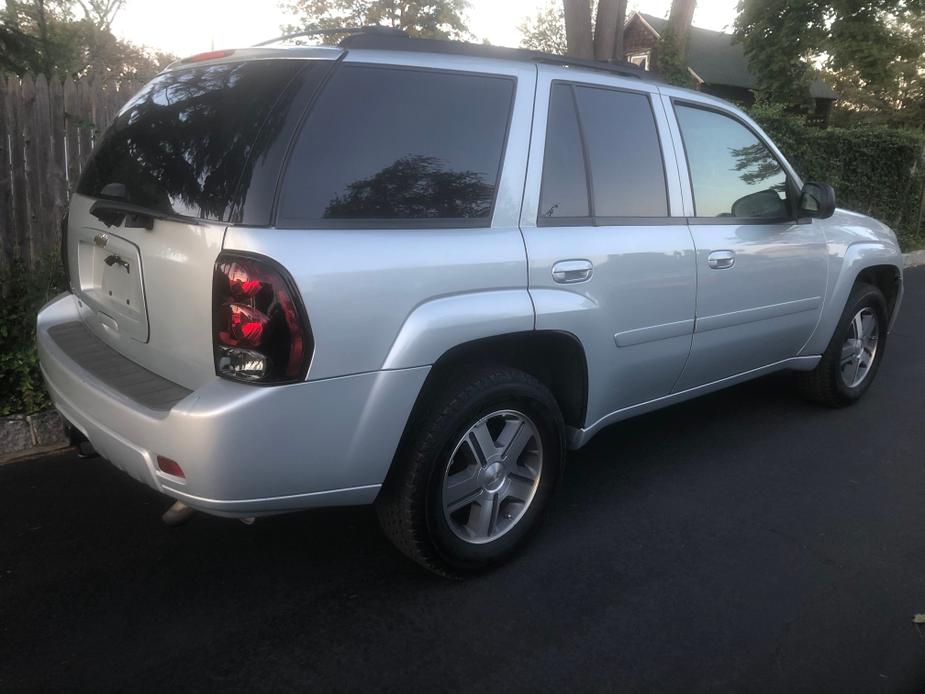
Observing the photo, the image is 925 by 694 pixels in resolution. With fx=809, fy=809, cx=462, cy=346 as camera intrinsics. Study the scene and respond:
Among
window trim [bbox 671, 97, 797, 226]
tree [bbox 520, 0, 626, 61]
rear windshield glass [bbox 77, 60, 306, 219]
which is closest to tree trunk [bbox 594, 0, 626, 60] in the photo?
tree [bbox 520, 0, 626, 61]

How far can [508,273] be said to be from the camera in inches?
115

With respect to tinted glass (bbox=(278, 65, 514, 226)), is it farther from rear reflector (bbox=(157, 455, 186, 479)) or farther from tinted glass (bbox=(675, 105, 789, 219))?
tinted glass (bbox=(675, 105, 789, 219))

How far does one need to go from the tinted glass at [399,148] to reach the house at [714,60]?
110 feet

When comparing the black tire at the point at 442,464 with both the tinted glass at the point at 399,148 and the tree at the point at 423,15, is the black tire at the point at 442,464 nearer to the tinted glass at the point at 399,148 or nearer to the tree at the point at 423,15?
the tinted glass at the point at 399,148

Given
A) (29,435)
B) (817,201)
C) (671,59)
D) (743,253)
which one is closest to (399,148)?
(743,253)

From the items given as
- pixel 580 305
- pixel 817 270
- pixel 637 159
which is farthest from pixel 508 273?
pixel 817 270

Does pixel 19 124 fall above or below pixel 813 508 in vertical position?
above

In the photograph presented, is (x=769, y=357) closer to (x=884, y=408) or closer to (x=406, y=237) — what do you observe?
(x=884, y=408)

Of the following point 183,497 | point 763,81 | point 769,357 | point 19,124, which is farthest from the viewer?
point 763,81

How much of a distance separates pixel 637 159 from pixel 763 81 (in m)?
22.8

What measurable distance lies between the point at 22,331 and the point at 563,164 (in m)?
3.45

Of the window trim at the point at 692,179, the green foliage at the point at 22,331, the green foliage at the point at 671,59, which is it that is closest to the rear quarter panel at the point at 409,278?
the window trim at the point at 692,179

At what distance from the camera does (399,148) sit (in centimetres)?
275

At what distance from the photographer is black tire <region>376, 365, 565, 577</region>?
9.12ft
